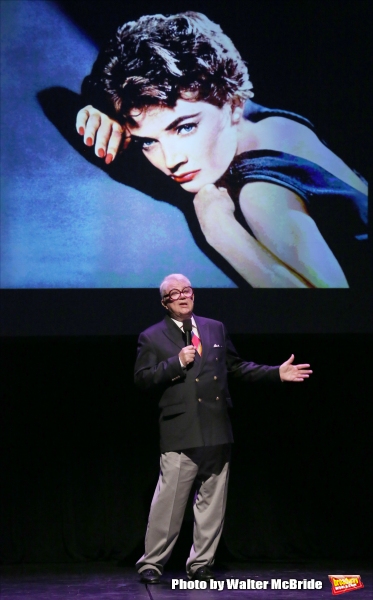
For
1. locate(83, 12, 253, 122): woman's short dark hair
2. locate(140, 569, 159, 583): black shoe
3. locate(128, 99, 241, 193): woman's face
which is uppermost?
locate(83, 12, 253, 122): woman's short dark hair

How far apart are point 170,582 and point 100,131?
2.20m

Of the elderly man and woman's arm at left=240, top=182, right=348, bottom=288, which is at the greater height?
woman's arm at left=240, top=182, right=348, bottom=288

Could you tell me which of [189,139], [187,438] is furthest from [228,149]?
[187,438]

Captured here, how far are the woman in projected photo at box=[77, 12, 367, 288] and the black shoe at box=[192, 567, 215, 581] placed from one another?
4.71 ft

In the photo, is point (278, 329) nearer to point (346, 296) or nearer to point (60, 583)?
point (346, 296)

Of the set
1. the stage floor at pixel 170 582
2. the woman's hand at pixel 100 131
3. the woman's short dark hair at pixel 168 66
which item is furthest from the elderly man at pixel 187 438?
the woman's short dark hair at pixel 168 66

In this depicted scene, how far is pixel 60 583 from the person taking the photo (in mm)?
4199

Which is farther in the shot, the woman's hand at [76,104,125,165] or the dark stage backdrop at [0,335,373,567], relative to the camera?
the dark stage backdrop at [0,335,373,567]

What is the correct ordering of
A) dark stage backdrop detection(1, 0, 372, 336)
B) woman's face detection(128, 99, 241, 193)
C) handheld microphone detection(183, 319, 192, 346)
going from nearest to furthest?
1. handheld microphone detection(183, 319, 192, 346)
2. dark stage backdrop detection(1, 0, 372, 336)
3. woman's face detection(128, 99, 241, 193)

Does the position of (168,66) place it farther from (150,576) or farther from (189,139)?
(150,576)

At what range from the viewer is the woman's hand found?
457cm

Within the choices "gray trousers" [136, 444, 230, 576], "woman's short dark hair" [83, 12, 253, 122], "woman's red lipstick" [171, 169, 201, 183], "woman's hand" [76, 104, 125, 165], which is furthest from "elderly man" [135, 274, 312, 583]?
"woman's short dark hair" [83, 12, 253, 122]

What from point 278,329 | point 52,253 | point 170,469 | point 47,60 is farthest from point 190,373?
point 47,60

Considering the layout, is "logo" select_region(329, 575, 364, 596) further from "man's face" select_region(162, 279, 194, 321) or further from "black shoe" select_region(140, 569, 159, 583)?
"man's face" select_region(162, 279, 194, 321)
